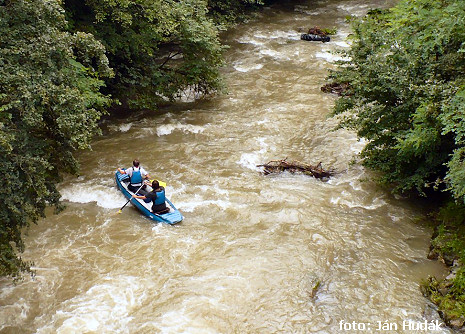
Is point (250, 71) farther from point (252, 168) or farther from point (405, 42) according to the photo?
point (405, 42)

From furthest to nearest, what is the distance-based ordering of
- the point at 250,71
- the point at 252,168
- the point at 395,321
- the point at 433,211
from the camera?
the point at 250,71 → the point at 252,168 → the point at 433,211 → the point at 395,321

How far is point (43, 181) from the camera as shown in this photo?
759 centimetres

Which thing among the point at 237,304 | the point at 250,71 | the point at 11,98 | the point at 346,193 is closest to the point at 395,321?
the point at 237,304

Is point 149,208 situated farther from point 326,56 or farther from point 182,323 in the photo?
point 326,56

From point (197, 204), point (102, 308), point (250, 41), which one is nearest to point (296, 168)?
point (197, 204)

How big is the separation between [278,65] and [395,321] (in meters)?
15.2

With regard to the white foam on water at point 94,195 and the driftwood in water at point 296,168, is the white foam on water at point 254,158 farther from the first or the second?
the white foam on water at point 94,195

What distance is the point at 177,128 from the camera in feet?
49.9

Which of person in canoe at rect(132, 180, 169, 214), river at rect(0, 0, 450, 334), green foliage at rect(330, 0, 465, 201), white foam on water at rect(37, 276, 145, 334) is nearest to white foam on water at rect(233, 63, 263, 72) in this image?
river at rect(0, 0, 450, 334)

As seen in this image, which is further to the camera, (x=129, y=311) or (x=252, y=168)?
(x=252, y=168)

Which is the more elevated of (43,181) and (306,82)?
(43,181)

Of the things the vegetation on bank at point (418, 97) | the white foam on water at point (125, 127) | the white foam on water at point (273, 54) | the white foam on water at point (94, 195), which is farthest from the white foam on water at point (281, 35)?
the white foam on water at point (94, 195)

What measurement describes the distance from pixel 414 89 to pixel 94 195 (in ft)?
28.7

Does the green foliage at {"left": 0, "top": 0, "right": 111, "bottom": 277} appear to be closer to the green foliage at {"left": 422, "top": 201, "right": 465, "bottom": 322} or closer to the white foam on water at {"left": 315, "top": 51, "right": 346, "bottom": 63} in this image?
the green foliage at {"left": 422, "top": 201, "right": 465, "bottom": 322}
